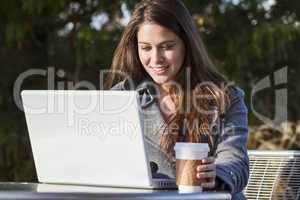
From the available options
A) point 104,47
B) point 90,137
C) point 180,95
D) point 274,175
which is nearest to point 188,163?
point 90,137

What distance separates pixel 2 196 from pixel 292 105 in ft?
11.2

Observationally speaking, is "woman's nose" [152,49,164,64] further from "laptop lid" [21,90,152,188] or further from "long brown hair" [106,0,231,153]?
"laptop lid" [21,90,152,188]

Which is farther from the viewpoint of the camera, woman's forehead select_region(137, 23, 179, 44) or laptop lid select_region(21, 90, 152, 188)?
woman's forehead select_region(137, 23, 179, 44)

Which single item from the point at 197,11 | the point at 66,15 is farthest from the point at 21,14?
the point at 197,11

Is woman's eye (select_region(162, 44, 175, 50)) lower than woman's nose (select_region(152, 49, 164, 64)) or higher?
higher

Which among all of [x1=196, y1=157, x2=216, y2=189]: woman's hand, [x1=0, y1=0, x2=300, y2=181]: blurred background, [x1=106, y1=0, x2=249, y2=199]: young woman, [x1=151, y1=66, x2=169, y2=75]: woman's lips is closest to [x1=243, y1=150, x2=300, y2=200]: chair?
[x1=106, y1=0, x2=249, y2=199]: young woman

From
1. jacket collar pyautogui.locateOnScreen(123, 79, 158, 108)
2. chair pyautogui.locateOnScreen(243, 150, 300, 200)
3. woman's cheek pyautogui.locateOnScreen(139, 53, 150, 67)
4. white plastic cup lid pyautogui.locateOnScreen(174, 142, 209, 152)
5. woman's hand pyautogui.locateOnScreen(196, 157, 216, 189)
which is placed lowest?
chair pyautogui.locateOnScreen(243, 150, 300, 200)

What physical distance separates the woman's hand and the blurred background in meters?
2.59

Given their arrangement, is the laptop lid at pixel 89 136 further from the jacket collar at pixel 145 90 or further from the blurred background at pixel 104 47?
the blurred background at pixel 104 47

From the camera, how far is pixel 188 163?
5.10ft

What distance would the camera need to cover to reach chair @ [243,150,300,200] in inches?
92.9

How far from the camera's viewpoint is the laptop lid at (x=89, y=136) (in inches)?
63.6

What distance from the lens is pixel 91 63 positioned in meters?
4.41

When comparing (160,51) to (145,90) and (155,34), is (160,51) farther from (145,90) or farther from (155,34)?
(145,90)
